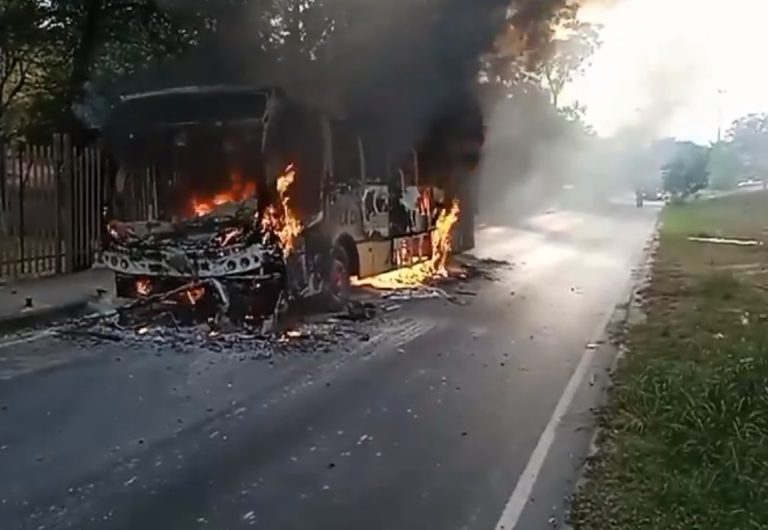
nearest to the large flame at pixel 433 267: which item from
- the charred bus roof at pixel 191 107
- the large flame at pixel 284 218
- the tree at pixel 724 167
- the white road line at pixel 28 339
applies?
the large flame at pixel 284 218

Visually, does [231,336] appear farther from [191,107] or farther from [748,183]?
[748,183]

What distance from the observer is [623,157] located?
240ft

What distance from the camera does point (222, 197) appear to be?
447 inches

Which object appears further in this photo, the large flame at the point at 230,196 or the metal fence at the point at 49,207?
the metal fence at the point at 49,207

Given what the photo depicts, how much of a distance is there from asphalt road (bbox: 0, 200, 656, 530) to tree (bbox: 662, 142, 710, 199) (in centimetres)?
5075

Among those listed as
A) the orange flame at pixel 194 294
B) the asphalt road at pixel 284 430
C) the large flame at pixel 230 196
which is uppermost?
the large flame at pixel 230 196

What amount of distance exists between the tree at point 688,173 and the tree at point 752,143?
3125cm

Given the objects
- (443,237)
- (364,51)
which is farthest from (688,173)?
(364,51)

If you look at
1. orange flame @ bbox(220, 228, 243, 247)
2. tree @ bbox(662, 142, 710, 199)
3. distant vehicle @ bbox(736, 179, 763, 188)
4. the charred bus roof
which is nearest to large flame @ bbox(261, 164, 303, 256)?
orange flame @ bbox(220, 228, 243, 247)

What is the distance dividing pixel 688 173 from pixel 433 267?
150 feet

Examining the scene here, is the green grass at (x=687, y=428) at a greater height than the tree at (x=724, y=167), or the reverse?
the tree at (x=724, y=167)

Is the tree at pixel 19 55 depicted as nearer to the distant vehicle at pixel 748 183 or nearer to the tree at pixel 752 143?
the distant vehicle at pixel 748 183

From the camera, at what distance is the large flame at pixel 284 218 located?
11227mm

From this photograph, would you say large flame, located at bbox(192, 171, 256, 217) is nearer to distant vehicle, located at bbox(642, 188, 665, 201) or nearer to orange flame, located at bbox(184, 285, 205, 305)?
orange flame, located at bbox(184, 285, 205, 305)
